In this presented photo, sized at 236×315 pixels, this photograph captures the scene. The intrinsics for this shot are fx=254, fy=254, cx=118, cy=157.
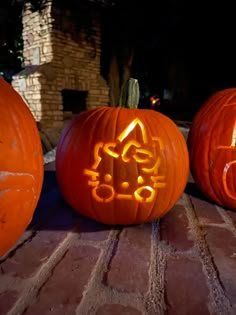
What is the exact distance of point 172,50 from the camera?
9602 millimetres

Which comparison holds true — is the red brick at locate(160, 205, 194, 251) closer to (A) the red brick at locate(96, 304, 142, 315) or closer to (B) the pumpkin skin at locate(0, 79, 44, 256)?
(A) the red brick at locate(96, 304, 142, 315)

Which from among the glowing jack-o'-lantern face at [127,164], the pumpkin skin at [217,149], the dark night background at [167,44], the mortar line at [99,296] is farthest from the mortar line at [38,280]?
the dark night background at [167,44]

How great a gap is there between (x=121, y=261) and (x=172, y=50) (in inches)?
396

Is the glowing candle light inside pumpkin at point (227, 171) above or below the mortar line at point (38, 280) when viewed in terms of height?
above

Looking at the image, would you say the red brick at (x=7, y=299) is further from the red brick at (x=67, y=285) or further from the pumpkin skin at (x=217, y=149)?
the pumpkin skin at (x=217, y=149)

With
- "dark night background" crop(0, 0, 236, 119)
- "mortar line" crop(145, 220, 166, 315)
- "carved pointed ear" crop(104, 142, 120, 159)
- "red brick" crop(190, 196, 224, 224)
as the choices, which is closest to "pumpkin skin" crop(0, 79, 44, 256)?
"carved pointed ear" crop(104, 142, 120, 159)

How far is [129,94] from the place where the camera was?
44.9 inches

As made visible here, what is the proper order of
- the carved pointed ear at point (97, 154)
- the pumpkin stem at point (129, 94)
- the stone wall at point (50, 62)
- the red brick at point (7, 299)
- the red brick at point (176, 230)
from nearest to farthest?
the red brick at point (7, 299) < the red brick at point (176, 230) < the carved pointed ear at point (97, 154) < the pumpkin stem at point (129, 94) < the stone wall at point (50, 62)

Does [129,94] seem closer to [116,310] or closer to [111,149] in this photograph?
[111,149]

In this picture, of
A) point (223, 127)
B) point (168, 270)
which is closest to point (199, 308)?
point (168, 270)

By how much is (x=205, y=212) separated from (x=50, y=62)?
4.55m

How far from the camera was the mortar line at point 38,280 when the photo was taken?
0.60 metres

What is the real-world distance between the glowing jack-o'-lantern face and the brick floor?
0.15 metres

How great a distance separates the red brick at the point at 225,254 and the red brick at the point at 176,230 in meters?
0.08
